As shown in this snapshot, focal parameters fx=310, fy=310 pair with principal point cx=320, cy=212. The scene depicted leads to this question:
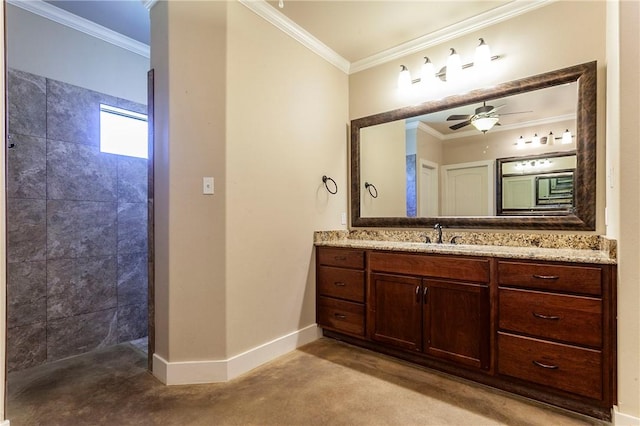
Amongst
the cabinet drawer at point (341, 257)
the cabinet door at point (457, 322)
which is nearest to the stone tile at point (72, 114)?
the cabinet drawer at point (341, 257)

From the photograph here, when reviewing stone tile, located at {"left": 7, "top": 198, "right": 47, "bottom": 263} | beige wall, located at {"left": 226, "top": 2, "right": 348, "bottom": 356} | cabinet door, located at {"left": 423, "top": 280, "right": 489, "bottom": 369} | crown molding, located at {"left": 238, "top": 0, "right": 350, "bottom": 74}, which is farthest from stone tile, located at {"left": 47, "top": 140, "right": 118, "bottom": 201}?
cabinet door, located at {"left": 423, "top": 280, "right": 489, "bottom": 369}

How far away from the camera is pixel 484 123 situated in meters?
2.38

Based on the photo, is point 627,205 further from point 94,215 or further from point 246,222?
point 94,215

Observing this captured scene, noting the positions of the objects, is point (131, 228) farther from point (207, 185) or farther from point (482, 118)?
point (482, 118)

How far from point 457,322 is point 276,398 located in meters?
1.20

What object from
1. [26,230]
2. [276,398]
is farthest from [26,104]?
[276,398]

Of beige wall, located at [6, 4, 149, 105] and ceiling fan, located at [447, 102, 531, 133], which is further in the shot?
ceiling fan, located at [447, 102, 531, 133]

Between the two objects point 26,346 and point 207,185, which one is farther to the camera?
point 26,346

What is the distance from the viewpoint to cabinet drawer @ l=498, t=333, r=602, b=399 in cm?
155

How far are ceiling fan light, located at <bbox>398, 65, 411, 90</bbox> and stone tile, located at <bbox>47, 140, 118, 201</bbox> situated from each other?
2550mm

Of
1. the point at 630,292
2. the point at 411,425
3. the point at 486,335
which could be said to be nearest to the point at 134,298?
the point at 411,425

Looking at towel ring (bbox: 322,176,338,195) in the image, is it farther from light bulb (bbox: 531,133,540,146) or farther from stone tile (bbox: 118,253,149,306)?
stone tile (bbox: 118,253,149,306)

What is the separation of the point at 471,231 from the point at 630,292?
1023 millimetres

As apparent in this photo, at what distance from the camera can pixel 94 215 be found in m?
2.54
